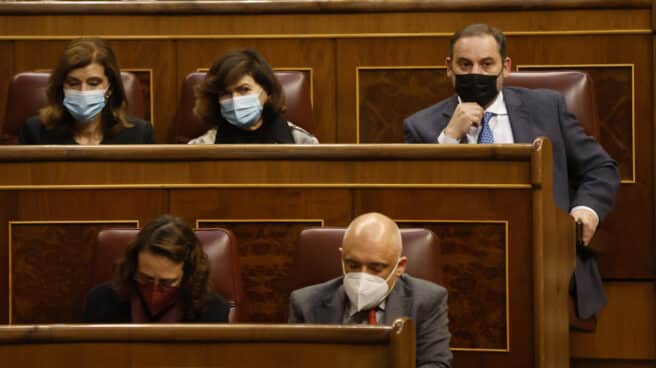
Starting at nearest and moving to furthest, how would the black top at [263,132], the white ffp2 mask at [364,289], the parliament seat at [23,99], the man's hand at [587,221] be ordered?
the white ffp2 mask at [364,289] → the man's hand at [587,221] → the black top at [263,132] → the parliament seat at [23,99]

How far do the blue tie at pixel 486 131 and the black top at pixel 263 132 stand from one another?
0.19m

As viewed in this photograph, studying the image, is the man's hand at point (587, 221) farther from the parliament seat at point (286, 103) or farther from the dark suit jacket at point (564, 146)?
the parliament seat at point (286, 103)

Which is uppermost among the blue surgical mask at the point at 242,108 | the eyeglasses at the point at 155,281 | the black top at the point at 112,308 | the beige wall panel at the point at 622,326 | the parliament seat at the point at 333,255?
the blue surgical mask at the point at 242,108

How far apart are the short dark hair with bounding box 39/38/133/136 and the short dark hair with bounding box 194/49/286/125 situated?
3.3 inches

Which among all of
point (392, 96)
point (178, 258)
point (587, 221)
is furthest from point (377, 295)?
point (392, 96)

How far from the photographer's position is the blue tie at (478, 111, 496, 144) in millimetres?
1344

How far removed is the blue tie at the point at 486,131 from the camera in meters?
1.34

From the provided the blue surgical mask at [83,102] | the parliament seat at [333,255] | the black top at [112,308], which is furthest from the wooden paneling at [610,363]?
the blue surgical mask at [83,102]

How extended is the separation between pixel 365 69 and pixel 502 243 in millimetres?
419

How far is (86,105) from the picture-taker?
1.40m

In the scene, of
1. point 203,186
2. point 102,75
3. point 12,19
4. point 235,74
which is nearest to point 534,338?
point 203,186

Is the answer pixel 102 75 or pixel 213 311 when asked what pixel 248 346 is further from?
pixel 102 75

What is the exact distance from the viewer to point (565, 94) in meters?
1.40

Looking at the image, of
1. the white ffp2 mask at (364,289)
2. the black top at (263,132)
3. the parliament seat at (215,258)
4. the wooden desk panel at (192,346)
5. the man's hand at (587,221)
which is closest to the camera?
the wooden desk panel at (192,346)
